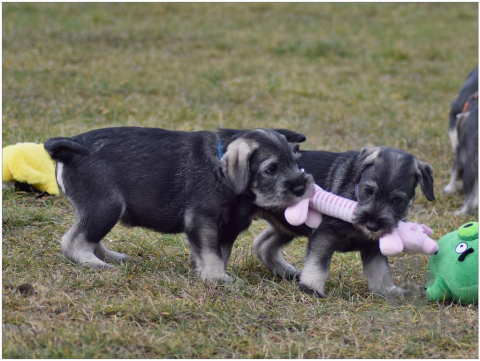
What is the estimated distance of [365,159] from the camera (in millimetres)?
4867

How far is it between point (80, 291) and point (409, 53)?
11.3 metres

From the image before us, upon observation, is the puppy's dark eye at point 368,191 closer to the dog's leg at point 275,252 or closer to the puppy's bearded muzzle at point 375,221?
the puppy's bearded muzzle at point 375,221

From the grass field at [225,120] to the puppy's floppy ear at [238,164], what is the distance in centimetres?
73

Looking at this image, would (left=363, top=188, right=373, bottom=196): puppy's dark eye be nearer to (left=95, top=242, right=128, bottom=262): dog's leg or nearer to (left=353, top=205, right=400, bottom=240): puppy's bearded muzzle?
(left=353, top=205, right=400, bottom=240): puppy's bearded muzzle

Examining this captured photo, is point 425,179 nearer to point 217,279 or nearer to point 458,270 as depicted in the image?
point 458,270

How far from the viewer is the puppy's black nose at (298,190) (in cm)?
489

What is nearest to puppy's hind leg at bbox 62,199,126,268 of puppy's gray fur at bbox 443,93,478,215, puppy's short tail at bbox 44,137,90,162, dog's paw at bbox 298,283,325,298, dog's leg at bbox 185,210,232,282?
puppy's short tail at bbox 44,137,90,162

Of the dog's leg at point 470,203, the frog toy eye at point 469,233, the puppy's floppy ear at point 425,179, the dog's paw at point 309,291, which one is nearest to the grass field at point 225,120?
the dog's paw at point 309,291

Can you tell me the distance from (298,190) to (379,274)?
0.88m

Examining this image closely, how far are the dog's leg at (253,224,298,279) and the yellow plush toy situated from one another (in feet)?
7.66

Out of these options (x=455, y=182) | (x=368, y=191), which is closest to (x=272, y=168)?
(x=368, y=191)

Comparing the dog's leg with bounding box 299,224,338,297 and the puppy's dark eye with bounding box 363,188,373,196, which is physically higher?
the puppy's dark eye with bounding box 363,188,373,196

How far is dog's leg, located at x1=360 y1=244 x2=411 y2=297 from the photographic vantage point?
500 centimetres

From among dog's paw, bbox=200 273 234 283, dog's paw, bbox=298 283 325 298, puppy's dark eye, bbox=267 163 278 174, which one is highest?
puppy's dark eye, bbox=267 163 278 174
